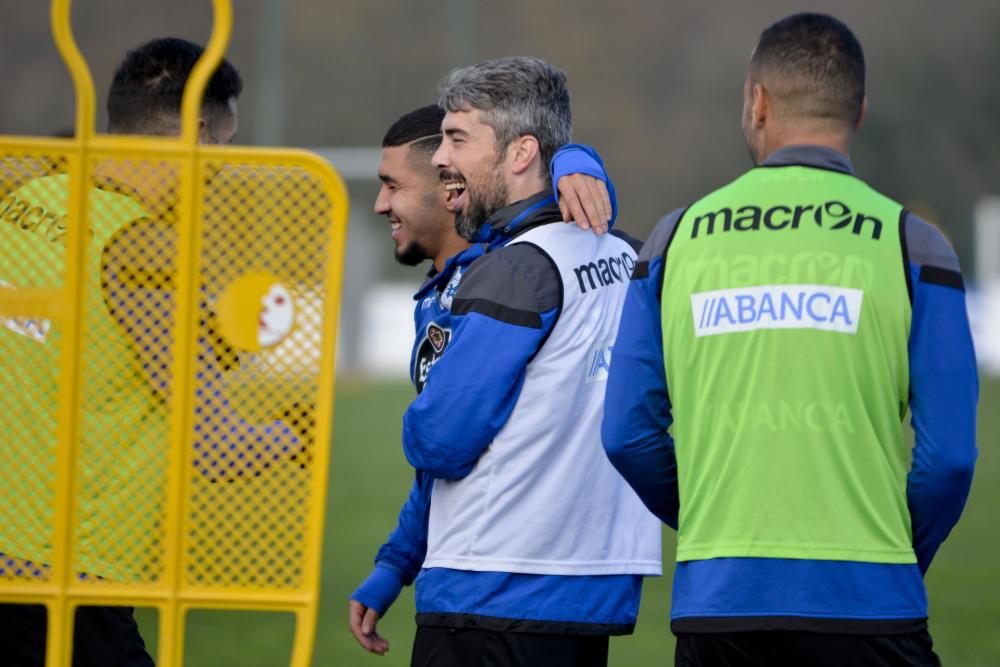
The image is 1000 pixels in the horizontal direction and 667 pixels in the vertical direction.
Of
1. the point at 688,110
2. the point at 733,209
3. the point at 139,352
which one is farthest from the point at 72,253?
the point at 688,110

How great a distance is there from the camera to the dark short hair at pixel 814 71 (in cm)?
282

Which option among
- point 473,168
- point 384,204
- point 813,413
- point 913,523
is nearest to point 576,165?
point 473,168

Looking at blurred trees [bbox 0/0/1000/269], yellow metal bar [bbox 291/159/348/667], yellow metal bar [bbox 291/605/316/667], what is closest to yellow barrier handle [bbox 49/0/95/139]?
yellow metal bar [bbox 291/159/348/667]

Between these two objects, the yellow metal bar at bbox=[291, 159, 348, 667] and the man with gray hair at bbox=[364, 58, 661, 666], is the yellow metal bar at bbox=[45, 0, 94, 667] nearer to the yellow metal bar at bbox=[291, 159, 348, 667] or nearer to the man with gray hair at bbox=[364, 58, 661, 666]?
the yellow metal bar at bbox=[291, 159, 348, 667]

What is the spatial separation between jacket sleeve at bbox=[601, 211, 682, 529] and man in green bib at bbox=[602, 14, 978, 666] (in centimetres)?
6

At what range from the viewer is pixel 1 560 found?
2.74 metres

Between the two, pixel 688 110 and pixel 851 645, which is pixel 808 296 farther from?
pixel 688 110

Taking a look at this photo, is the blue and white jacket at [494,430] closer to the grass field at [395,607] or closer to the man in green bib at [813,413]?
the man in green bib at [813,413]

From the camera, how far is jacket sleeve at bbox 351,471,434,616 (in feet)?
11.5

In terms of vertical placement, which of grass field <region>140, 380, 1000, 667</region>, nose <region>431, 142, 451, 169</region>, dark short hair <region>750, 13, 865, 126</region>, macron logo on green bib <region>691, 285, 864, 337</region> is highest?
dark short hair <region>750, 13, 865, 126</region>

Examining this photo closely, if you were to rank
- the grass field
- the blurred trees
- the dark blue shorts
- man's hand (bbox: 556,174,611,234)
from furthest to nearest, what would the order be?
the blurred trees → the grass field → man's hand (bbox: 556,174,611,234) → the dark blue shorts

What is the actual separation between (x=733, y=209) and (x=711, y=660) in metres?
0.84

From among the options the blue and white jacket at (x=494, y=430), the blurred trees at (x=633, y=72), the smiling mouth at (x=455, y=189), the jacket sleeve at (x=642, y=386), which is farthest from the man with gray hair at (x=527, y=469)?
the blurred trees at (x=633, y=72)

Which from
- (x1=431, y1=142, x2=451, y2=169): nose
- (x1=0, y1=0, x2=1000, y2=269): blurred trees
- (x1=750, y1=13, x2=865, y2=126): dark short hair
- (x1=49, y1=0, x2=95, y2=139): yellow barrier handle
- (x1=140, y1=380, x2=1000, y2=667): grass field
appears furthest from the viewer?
(x1=0, y1=0, x2=1000, y2=269): blurred trees
